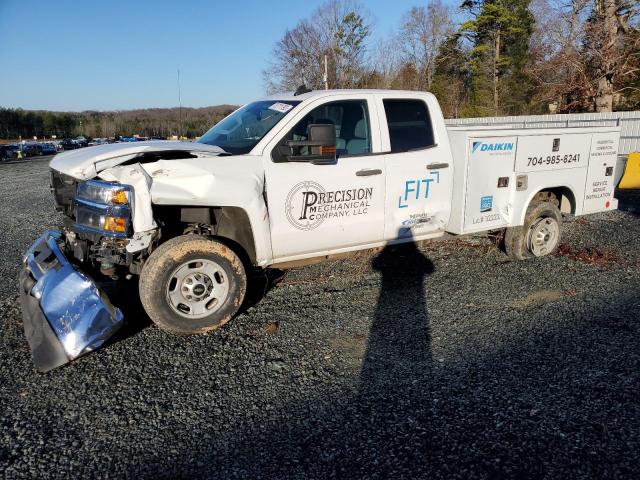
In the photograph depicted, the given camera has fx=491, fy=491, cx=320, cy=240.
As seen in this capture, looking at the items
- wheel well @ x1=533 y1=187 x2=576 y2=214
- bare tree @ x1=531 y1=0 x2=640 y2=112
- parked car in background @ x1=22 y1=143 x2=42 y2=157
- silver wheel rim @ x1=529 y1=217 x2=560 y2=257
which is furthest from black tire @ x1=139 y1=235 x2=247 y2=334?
parked car in background @ x1=22 y1=143 x2=42 y2=157

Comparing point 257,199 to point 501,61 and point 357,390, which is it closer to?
point 357,390

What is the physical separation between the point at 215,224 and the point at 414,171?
2.07 metres

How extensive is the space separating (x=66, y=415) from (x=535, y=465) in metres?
2.74

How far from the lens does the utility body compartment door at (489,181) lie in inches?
208

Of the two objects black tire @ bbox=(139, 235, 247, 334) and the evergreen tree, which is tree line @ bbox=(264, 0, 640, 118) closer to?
the evergreen tree

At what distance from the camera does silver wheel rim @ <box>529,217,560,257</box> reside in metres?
6.06

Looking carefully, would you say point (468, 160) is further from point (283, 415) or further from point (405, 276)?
point (283, 415)

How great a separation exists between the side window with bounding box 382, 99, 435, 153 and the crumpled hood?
5.82 ft

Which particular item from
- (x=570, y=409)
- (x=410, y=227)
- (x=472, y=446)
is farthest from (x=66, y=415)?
(x=410, y=227)

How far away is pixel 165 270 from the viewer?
390cm

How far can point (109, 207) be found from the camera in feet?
12.3

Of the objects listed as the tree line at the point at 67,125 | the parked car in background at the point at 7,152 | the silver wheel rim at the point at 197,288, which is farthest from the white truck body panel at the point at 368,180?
the tree line at the point at 67,125

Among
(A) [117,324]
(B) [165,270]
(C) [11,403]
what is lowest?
(C) [11,403]

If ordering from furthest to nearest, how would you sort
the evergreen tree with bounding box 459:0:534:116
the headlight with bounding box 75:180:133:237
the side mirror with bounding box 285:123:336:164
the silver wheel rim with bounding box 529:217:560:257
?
the evergreen tree with bounding box 459:0:534:116
the silver wheel rim with bounding box 529:217:560:257
the side mirror with bounding box 285:123:336:164
the headlight with bounding box 75:180:133:237
